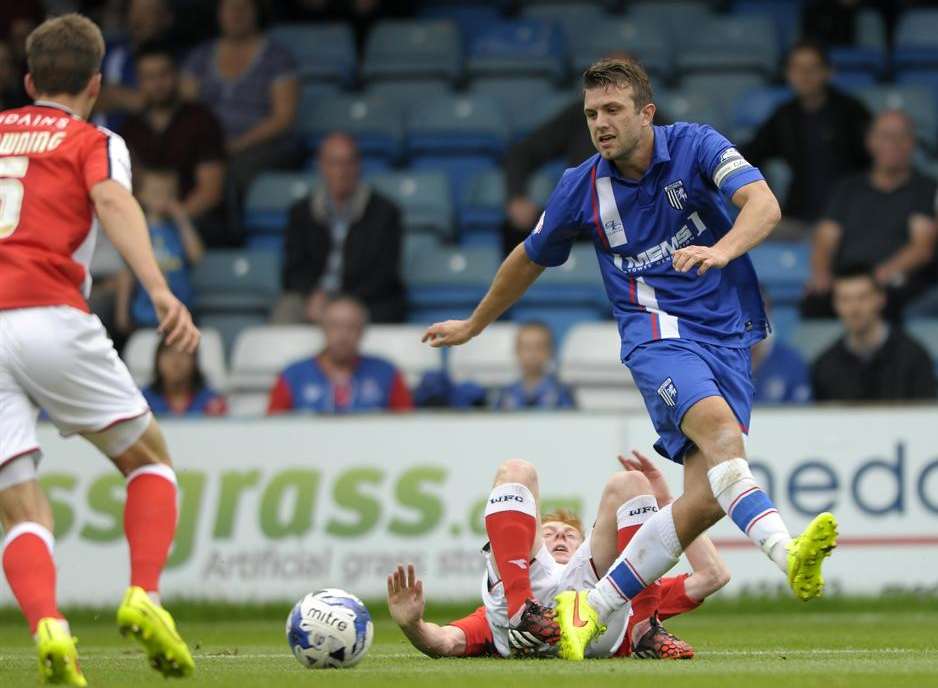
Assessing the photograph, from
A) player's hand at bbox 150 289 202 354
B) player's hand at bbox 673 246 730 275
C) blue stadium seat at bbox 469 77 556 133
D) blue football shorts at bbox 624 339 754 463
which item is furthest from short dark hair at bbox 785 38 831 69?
player's hand at bbox 150 289 202 354

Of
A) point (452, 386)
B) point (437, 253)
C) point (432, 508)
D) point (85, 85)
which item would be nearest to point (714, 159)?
point (85, 85)

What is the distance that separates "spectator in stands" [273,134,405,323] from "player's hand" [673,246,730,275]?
23.6 feet

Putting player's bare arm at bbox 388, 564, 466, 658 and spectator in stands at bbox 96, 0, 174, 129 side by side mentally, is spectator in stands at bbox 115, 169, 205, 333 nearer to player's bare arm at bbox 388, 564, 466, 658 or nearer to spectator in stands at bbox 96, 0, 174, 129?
spectator in stands at bbox 96, 0, 174, 129

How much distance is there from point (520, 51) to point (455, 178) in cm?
141

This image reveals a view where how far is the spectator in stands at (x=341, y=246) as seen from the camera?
1355 cm

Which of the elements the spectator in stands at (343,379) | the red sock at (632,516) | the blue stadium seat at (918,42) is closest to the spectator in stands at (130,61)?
the spectator in stands at (343,379)

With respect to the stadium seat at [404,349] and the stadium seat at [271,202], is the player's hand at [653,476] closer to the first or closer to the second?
the stadium seat at [404,349]

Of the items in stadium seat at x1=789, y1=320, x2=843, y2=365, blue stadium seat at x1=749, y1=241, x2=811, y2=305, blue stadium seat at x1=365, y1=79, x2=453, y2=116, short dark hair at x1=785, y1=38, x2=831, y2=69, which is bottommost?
stadium seat at x1=789, y1=320, x2=843, y2=365

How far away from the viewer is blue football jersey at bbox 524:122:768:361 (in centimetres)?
701

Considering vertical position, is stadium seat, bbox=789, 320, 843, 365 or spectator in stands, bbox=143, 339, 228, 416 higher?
stadium seat, bbox=789, 320, 843, 365

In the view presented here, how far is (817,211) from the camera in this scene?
547 inches

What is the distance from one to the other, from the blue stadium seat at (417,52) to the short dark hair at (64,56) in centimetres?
977

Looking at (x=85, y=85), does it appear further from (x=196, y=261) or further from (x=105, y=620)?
(x=196, y=261)

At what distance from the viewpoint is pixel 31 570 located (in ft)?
19.3
